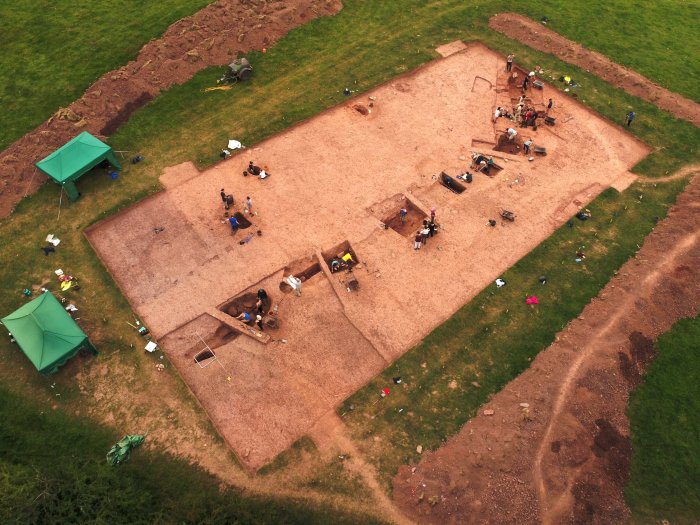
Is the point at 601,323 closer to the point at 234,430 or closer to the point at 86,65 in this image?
the point at 234,430

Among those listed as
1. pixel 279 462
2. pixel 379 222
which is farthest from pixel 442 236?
pixel 279 462

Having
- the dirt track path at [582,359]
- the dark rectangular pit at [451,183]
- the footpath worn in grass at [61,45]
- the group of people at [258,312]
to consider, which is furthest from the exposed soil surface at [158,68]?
the dirt track path at [582,359]

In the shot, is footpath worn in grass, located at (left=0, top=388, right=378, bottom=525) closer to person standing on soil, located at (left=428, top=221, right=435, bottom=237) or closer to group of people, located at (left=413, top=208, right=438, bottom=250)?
group of people, located at (left=413, top=208, right=438, bottom=250)

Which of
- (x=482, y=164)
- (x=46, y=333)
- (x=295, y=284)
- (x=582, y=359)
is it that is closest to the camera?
(x=46, y=333)

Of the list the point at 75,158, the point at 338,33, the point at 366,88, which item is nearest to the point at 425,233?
the point at 366,88

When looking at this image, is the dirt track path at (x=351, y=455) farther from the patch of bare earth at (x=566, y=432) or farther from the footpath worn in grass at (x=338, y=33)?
the footpath worn in grass at (x=338, y=33)

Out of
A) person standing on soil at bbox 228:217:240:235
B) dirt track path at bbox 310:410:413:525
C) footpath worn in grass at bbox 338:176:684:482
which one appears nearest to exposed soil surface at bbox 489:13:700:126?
footpath worn in grass at bbox 338:176:684:482

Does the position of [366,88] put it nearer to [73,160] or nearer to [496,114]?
[496,114]
